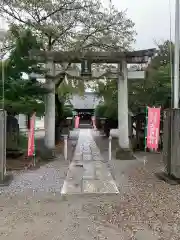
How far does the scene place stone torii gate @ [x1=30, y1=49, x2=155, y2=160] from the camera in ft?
47.5

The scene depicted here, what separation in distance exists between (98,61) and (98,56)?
1.78ft

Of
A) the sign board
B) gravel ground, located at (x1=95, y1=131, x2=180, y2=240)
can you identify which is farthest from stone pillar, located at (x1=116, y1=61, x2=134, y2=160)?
gravel ground, located at (x1=95, y1=131, x2=180, y2=240)

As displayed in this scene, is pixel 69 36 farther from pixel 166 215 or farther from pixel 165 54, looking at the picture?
pixel 166 215

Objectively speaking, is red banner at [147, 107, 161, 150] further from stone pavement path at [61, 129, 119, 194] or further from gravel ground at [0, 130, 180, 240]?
gravel ground at [0, 130, 180, 240]

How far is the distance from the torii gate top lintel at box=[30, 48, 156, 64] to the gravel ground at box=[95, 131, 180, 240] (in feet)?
18.0

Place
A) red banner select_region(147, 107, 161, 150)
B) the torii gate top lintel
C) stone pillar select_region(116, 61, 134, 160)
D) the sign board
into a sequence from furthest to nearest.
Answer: the sign board < stone pillar select_region(116, 61, 134, 160) < the torii gate top lintel < red banner select_region(147, 107, 161, 150)

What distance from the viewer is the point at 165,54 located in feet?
55.5

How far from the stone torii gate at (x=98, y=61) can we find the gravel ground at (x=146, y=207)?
14.5ft

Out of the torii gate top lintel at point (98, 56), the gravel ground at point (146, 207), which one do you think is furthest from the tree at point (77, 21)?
the gravel ground at point (146, 207)

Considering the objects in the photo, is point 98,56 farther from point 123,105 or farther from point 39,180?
point 39,180

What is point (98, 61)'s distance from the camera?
15078 millimetres

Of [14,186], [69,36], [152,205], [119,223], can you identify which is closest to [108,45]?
[69,36]

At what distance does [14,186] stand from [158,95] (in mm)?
8553

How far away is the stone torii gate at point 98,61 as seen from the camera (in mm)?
→ 14469
